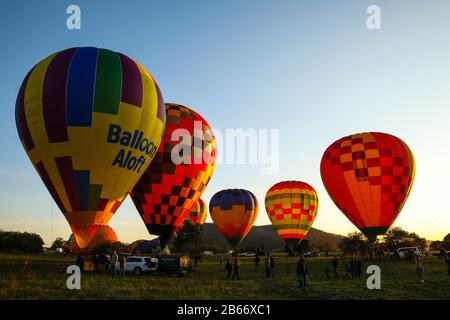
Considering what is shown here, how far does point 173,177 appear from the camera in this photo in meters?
27.4

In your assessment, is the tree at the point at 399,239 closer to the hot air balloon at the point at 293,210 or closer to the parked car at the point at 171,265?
the hot air balloon at the point at 293,210

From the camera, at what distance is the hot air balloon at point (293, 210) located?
45031 millimetres

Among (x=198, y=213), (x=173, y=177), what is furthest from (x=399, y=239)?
(x=173, y=177)

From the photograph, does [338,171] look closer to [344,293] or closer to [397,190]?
[397,190]

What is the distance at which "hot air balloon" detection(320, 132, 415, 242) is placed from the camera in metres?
30.6

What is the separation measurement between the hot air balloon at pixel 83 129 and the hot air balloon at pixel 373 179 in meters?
19.0

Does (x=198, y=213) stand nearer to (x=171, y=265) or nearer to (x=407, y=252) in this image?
(x=407, y=252)

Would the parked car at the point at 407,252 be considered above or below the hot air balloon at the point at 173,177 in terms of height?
below

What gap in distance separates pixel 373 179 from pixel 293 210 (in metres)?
15.3

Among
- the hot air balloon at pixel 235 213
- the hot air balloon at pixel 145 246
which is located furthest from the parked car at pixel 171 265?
the hot air balloon at pixel 145 246

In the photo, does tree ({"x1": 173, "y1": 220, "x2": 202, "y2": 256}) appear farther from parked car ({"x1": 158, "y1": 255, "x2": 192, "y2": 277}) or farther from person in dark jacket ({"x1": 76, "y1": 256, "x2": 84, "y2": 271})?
parked car ({"x1": 158, "y1": 255, "x2": 192, "y2": 277})

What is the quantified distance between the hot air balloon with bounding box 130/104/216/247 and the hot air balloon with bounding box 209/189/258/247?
20079 mm

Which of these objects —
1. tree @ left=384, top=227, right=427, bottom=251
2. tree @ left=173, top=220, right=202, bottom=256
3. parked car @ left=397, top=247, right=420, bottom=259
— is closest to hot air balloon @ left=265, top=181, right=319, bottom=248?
tree @ left=173, top=220, right=202, bottom=256

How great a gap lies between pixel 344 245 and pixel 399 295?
3740cm
